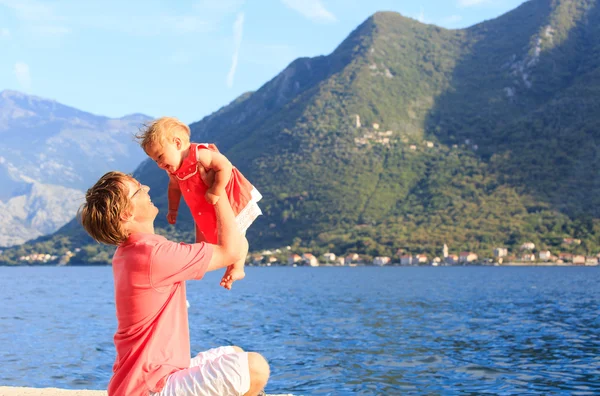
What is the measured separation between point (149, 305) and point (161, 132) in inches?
Result: 41.7

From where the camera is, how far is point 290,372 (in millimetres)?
16875

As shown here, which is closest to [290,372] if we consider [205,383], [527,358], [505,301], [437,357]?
[437,357]

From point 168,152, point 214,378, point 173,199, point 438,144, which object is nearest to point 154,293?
point 214,378

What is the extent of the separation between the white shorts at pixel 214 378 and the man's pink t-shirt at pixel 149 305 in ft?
0.26

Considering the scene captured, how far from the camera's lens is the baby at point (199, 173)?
477cm

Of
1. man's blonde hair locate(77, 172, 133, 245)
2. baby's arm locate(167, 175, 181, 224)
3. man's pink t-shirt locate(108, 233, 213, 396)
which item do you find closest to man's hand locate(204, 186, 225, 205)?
man's pink t-shirt locate(108, 233, 213, 396)

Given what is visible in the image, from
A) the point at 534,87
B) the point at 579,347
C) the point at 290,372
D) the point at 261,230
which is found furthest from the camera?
the point at 534,87

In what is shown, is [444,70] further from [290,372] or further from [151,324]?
[151,324]

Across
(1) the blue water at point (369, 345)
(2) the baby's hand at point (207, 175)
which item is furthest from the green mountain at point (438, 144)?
(2) the baby's hand at point (207, 175)

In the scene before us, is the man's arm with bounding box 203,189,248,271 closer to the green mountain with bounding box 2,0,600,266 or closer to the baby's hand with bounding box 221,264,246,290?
the baby's hand with bounding box 221,264,246,290

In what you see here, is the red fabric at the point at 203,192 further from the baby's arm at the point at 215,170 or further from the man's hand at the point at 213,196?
the man's hand at the point at 213,196

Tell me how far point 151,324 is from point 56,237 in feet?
612

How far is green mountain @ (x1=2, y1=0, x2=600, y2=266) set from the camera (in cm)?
12938

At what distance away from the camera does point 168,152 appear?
4.80 meters
